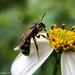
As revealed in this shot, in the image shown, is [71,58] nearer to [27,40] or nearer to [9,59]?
[27,40]

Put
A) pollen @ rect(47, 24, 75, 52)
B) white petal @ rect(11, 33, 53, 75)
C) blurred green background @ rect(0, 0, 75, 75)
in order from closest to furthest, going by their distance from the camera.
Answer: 1. white petal @ rect(11, 33, 53, 75)
2. pollen @ rect(47, 24, 75, 52)
3. blurred green background @ rect(0, 0, 75, 75)

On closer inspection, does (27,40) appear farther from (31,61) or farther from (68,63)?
(68,63)

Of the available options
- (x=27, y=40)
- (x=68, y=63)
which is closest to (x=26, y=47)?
(x=27, y=40)

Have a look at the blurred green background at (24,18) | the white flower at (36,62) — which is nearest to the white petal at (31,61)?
the white flower at (36,62)

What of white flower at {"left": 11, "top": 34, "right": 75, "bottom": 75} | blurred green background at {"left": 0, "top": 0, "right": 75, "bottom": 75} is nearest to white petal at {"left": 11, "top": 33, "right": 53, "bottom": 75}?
white flower at {"left": 11, "top": 34, "right": 75, "bottom": 75}

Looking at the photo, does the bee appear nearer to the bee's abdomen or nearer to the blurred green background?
the bee's abdomen

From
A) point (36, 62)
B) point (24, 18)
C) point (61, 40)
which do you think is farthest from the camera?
point (24, 18)

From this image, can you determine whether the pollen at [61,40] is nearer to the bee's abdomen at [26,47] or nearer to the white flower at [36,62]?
the white flower at [36,62]
